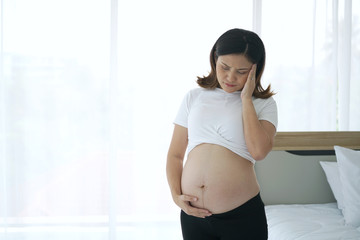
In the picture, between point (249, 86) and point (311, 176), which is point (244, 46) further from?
point (311, 176)

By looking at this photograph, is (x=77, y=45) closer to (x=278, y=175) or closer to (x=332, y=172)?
(x=278, y=175)

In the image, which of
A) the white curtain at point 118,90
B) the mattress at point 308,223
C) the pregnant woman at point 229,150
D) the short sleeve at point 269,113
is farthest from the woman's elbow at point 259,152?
the white curtain at point 118,90

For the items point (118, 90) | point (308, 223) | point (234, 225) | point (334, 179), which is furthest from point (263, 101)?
point (118, 90)

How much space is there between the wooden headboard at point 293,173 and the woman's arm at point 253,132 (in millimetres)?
1128

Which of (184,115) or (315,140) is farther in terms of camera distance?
(315,140)

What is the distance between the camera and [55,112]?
8.04 feet

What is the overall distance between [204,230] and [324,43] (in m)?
1.90

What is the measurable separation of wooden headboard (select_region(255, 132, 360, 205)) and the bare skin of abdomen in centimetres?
109

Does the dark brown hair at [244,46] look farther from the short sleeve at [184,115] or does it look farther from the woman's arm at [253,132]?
the short sleeve at [184,115]

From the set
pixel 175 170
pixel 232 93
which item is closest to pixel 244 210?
pixel 175 170

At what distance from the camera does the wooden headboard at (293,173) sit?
222 centimetres

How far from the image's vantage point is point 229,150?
116 centimetres

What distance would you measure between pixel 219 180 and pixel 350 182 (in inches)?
46.2

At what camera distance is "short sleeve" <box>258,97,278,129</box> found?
1.18 meters
